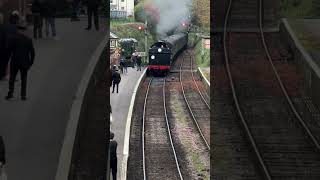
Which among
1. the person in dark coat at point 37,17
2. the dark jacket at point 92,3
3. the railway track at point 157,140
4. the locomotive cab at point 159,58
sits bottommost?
the railway track at point 157,140

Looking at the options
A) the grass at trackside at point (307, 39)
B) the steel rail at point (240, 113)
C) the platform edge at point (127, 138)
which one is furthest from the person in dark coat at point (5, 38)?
the grass at trackside at point (307, 39)

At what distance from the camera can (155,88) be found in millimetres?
3078

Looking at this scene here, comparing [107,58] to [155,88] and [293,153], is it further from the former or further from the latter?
[293,153]

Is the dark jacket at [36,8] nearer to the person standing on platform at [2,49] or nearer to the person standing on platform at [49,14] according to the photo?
the person standing on platform at [49,14]

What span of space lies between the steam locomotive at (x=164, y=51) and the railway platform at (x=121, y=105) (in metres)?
0.11

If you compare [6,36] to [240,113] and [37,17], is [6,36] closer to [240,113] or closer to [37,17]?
[37,17]

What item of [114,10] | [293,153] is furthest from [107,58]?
[293,153]

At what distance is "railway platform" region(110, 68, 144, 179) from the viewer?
272 cm

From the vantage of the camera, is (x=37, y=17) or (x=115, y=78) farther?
(x=115, y=78)

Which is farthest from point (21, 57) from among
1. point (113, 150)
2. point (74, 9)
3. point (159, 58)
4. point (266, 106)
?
point (266, 106)

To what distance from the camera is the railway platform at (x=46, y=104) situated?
2264 mm

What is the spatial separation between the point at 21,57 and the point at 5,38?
0.12m

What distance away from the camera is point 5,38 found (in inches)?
89.3

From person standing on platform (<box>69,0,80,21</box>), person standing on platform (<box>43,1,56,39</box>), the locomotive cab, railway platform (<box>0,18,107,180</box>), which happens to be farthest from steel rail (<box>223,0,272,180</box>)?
person standing on platform (<box>43,1,56,39</box>)
